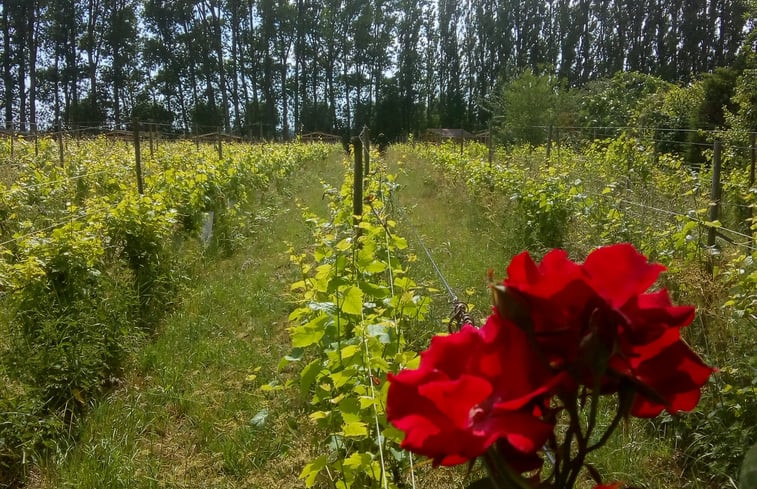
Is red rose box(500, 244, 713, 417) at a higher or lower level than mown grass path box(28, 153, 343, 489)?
higher

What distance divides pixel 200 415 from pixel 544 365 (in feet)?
9.81

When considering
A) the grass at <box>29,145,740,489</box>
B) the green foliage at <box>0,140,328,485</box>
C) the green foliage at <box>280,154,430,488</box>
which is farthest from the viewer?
the green foliage at <box>0,140,328,485</box>

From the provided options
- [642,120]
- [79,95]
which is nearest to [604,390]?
[642,120]

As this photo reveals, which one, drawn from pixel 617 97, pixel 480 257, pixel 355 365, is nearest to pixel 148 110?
pixel 617 97

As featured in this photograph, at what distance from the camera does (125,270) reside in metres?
4.19

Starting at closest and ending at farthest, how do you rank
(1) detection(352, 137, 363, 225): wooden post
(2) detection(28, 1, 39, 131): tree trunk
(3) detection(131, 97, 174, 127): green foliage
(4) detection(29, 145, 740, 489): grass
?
(4) detection(29, 145, 740, 489): grass → (1) detection(352, 137, 363, 225): wooden post → (2) detection(28, 1, 39, 131): tree trunk → (3) detection(131, 97, 174, 127): green foliage

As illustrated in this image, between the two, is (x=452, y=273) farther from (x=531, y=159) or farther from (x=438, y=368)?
(x=531, y=159)

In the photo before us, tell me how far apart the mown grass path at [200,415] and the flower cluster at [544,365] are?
229 centimetres

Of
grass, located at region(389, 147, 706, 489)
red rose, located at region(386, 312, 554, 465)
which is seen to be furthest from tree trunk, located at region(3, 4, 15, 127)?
red rose, located at region(386, 312, 554, 465)

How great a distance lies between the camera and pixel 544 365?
1.25 ft

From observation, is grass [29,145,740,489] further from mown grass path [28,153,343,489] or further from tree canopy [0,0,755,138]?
tree canopy [0,0,755,138]

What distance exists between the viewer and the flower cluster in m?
0.36

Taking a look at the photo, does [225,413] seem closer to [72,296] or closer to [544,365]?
[72,296]

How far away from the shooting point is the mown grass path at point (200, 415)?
255 centimetres
